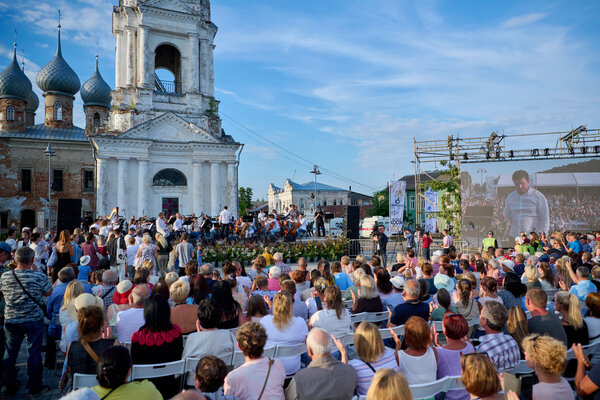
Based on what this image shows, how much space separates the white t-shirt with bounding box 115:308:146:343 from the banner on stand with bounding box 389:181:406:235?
704 inches

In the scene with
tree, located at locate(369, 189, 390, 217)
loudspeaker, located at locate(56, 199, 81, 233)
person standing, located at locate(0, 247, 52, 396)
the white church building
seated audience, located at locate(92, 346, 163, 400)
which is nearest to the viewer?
seated audience, located at locate(92, 346, 163, 400)

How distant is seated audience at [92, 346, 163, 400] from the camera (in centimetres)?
306

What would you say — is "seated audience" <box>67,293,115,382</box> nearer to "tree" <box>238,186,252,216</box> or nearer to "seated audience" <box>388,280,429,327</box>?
"seated audience" <box>388,280,429,327</box>

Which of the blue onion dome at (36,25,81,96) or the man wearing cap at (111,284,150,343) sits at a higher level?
the blue onion dome at (36,25,81,96)

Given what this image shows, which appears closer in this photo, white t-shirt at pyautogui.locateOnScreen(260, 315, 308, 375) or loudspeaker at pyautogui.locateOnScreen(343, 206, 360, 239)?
white t-shirt at pyautogui.locateOnScreen(260, 315, 308, 375)

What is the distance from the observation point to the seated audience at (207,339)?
441 centimetres

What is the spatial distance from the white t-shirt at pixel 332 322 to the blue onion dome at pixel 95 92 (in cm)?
4703

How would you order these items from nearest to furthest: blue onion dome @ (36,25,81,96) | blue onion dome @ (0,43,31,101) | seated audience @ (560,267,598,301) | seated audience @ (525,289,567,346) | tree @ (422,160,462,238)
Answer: seated audience @ (525,289,567,346) < seated audience @ (560,267,598,301) < tree @ (422,160,462,238) < blue onion dome @ (0,43,31,101) < blue onion dome @ (36,25,81,96)

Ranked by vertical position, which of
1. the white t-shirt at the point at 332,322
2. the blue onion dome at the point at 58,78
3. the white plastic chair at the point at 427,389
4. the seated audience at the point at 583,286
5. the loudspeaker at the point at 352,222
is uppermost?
the blue onion dome at the point at 58,78

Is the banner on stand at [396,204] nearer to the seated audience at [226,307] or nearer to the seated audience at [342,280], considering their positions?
the seated audience at [342,280]

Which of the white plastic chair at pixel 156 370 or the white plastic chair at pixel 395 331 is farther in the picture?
the white plastic chair at pixel 395 331

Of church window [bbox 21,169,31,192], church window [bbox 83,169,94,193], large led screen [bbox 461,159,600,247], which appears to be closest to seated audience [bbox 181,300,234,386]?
large led screen [bbox 461,159,600,247]

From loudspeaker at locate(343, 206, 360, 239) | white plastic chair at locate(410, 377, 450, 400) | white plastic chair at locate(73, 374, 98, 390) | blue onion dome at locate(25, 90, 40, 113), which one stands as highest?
blue onion dome at locate(25, 90, 40, 113)

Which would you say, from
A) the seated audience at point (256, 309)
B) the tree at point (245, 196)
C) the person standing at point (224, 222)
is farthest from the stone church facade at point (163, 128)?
the tree at point (245, 196)
